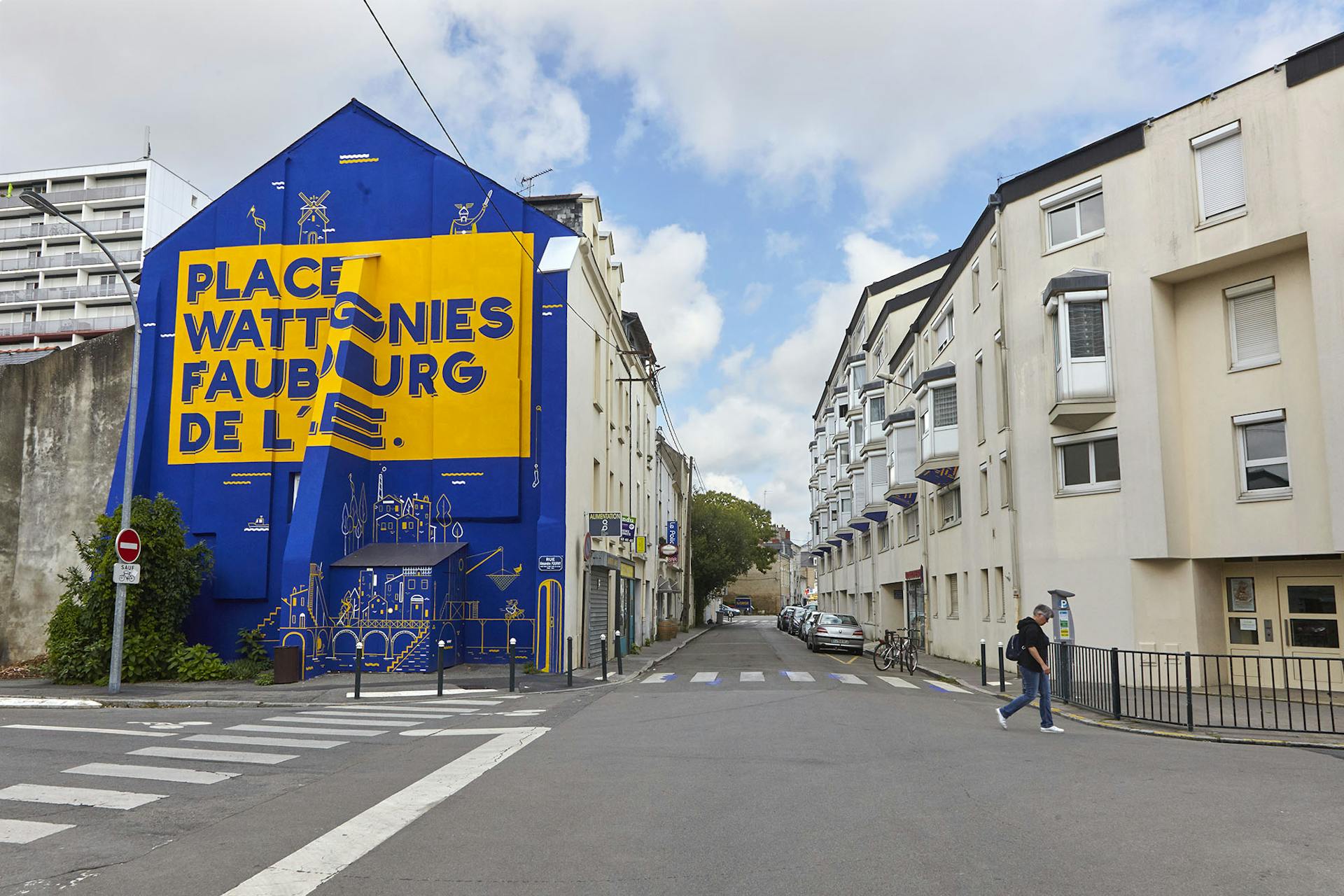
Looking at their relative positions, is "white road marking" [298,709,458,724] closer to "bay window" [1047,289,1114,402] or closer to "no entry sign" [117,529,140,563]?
"no entry sign" [117,529,140,563]

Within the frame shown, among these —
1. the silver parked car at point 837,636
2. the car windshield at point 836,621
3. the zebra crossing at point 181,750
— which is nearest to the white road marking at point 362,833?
the zebra crossing at point 181,750

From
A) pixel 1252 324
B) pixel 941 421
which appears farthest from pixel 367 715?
pixel 941 421

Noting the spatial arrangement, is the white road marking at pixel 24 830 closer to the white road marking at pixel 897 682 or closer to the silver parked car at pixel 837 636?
the white road marking at pixel 897 682

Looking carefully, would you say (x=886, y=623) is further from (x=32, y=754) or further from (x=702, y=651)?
(x=32, y=754)

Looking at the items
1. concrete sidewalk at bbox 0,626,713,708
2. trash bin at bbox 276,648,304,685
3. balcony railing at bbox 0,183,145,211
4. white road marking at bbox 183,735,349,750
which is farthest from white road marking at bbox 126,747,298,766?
balcony railing at bbox 0,183,145,211

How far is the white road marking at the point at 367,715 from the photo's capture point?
13805 mm

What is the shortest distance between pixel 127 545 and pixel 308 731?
300 inches

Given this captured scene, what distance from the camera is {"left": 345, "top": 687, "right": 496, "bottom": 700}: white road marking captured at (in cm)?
1736

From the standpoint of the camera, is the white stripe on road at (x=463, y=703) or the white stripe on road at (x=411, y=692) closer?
the white stripe on road at (x=463, y=703)

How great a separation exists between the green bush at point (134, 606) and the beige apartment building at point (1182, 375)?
58.1 feet

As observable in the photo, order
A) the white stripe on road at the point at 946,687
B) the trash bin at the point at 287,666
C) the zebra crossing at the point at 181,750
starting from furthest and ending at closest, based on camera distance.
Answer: the white stripe on road at the point at 946,687
the trash bin at the point at 287,666
the zebra crossing at the point at 181,750

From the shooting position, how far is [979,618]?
2611 centimetres

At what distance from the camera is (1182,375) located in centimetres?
1994

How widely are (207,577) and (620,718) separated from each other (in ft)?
42.7
